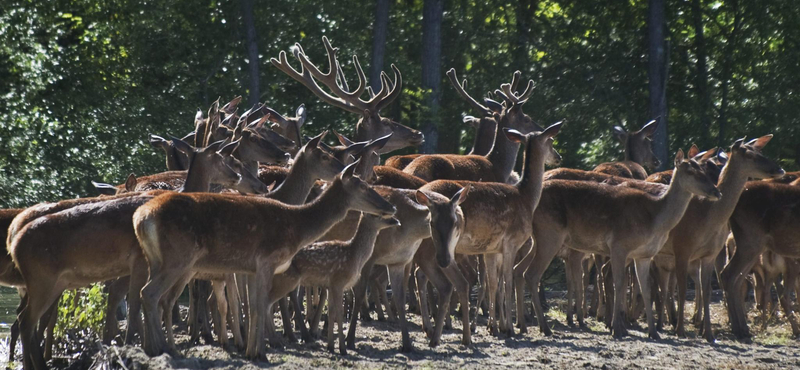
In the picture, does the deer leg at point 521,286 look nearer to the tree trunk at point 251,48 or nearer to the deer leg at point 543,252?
the deer leg at point 543,252

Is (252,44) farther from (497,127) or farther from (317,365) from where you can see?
(317,365)

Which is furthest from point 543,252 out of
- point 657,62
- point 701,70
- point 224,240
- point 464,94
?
point 701,70

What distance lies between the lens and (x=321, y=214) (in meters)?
10.6

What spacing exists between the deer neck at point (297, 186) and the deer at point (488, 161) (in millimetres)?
2777

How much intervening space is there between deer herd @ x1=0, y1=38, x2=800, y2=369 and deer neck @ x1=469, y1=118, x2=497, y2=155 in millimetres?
1125

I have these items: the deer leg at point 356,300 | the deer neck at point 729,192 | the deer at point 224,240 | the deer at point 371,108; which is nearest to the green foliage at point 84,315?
the deer at point 224,240

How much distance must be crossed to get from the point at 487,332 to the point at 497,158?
4.19m

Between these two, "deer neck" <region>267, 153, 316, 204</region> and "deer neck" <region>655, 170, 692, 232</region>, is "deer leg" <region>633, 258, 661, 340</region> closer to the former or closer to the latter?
"deer neck" <region>655, 170, 692, 232</region>

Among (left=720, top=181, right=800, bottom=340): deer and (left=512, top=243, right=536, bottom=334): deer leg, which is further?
(left=720, top=181, right=800, bottom=340): deer

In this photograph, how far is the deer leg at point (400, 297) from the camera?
11.0 metres

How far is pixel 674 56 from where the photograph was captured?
25859mm

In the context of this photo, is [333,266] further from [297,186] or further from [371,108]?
[371,108]

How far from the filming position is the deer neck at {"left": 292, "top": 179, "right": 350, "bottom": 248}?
34.0 ft

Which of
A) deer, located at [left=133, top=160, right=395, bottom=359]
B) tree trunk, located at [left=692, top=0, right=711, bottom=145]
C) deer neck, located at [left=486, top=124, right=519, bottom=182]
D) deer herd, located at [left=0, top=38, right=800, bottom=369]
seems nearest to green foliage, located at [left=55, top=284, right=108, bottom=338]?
deer herd, located at [left=0, top=38, right=800, bottom=369]
